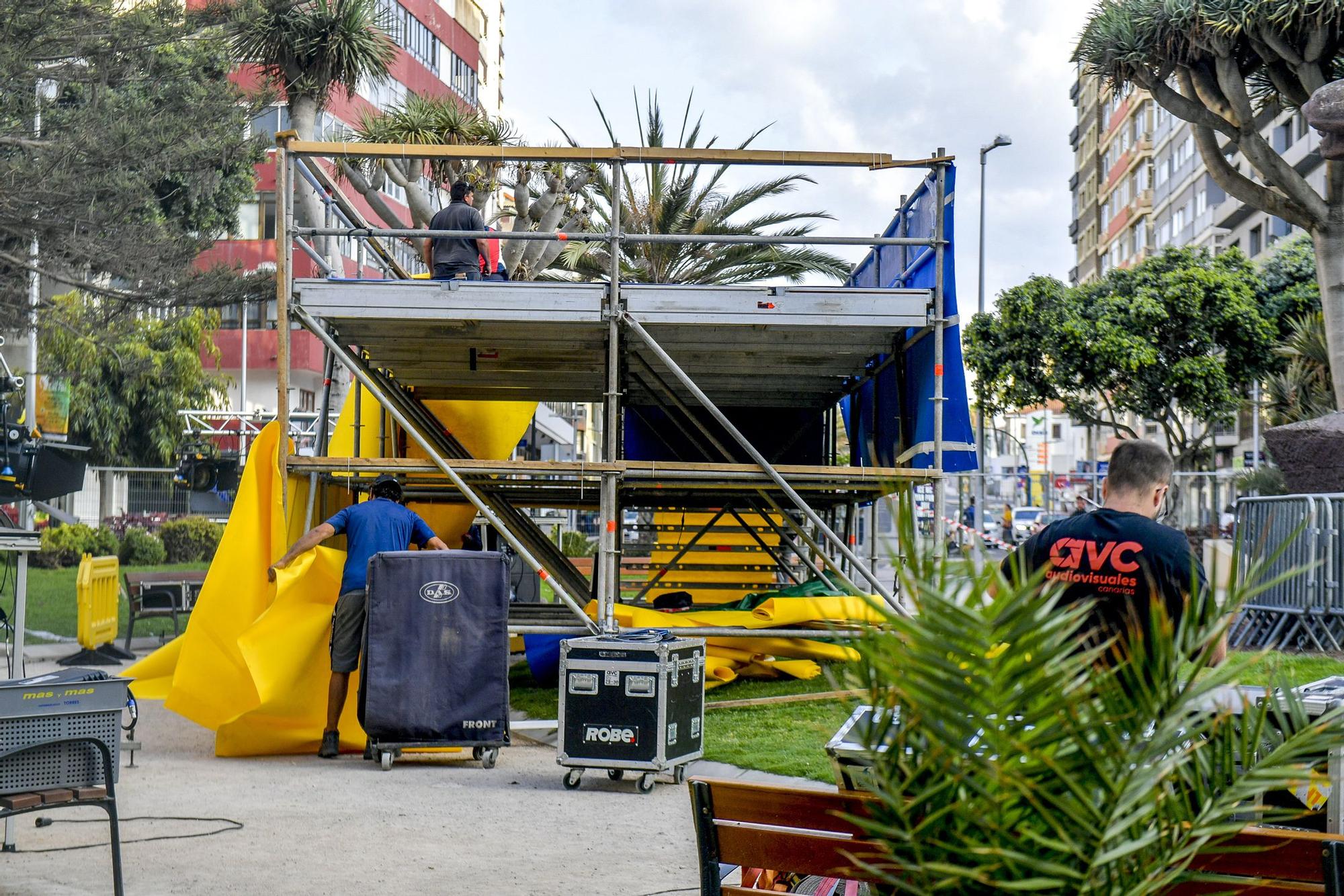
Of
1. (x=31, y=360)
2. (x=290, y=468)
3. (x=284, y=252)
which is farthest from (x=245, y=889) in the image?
(x=31, y=360)

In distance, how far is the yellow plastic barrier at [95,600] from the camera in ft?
47.6

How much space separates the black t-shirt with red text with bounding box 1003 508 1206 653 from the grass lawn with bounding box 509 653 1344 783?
8.30 ft

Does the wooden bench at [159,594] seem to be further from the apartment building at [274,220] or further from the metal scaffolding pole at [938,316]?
the apartment building at [274,220]

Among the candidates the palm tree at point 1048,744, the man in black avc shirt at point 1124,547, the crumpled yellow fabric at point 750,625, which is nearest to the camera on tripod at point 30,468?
the crumpled yellow fabric at point 750,625

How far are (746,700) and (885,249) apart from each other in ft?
16.2

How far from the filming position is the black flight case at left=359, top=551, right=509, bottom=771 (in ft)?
29.6

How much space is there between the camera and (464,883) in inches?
238

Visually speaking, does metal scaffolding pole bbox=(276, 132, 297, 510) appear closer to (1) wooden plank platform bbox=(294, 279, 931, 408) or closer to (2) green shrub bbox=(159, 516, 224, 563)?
(1) wooden plank platform bbox=(294, 279, 931, 408)

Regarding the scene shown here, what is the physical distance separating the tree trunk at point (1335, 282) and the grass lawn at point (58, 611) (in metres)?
17.6

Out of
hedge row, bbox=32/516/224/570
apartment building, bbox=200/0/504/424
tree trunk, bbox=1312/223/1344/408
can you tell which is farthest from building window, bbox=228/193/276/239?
tree trunk, bbox=1312/223/1344/408

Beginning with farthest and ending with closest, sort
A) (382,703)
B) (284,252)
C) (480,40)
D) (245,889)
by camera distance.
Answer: (480,40) < (284,252) < (382,703) < (245,889)

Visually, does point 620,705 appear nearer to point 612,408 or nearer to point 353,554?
point 353,554

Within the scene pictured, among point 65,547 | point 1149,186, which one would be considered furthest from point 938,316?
point 1149,186

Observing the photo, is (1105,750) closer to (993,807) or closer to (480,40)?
(993,807)
